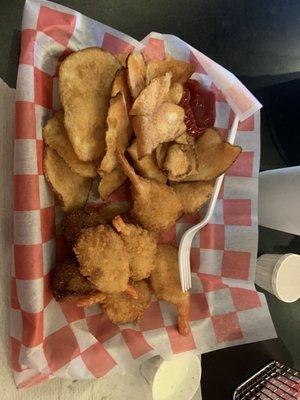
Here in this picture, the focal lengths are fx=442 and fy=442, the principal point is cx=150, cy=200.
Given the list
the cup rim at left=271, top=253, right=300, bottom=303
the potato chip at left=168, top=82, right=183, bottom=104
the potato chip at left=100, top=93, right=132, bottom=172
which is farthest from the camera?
the cup rim at left=271, top=253, right=300, bottom=303

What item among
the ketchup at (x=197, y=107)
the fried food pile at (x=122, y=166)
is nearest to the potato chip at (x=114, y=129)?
the fried food pile at (x=122, y=166)

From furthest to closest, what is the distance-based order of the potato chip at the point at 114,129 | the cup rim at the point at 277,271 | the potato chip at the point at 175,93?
the cup rim at the point at 277,271 → the potato chip at the point at 175,93 → the potato chip at the point at 114,129

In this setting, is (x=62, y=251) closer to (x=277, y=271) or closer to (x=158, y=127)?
(x=158, y=127)

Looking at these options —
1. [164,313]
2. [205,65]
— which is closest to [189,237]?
[164,313]

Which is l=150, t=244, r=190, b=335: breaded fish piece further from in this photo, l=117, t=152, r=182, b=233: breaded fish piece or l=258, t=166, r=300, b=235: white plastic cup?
l=258, t=166, r=300, b=235: white plastic cup

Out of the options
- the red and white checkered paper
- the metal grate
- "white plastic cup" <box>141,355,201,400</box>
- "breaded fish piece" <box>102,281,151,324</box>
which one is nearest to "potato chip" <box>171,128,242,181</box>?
the red and white checkered paper

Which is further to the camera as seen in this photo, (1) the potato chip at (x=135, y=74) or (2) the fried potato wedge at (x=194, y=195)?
(2) the fried potato wedge at (x=194, y=195)

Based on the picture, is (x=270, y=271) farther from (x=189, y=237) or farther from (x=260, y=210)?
(x=189, y=237)

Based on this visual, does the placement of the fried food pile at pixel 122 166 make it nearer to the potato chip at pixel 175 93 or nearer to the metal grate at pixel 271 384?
the potato chip at pixel 175 93
